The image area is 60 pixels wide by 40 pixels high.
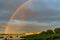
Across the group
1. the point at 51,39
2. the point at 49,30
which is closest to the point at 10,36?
the point at 49,30

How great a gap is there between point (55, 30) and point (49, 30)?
14.4 m

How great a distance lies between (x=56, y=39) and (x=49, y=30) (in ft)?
136

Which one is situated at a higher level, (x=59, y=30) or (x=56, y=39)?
(x=59, y=30)

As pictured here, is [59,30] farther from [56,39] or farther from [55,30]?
[56,39]

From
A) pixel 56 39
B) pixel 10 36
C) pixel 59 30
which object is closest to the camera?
pixel 56 39

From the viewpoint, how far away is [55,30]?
109 m

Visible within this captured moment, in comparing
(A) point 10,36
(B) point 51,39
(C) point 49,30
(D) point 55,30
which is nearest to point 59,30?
(D) point 55,30

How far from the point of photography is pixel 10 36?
16612cm

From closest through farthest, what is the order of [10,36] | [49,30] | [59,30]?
[59,30]
[49,30]
[10,36]

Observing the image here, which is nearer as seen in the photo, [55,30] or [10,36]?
[55,30]

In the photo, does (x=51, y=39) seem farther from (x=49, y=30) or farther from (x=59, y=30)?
(x=49, y=30)

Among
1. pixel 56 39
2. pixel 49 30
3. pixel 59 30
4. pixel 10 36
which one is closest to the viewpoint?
pixel 56 39

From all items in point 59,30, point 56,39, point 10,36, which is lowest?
point 56,39

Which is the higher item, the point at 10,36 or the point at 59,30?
the point at 10,36
